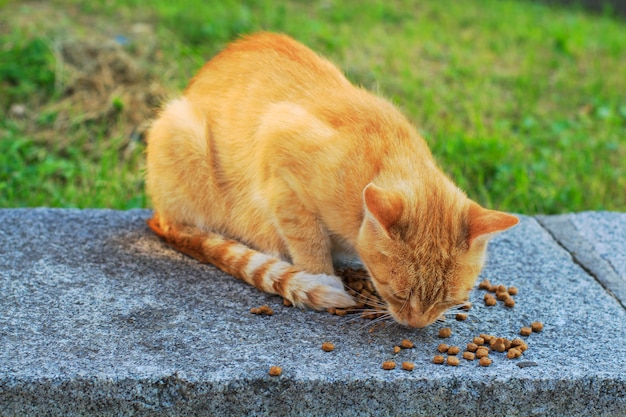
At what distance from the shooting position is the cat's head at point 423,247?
8.26ft

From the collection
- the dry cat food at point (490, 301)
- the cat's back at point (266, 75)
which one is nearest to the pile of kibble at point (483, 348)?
the dry cat food at point (490, 301)

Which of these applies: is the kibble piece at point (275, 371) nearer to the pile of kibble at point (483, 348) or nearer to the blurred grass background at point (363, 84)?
the pile of kibble at point (483, 348)

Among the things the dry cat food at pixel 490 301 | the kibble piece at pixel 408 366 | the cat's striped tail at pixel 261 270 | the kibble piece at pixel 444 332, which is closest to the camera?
the kibble piece at pixel 408 366

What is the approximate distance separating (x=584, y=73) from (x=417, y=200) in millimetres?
4506

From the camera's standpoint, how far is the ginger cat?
2.57 metres

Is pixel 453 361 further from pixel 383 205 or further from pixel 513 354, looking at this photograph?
pixel 383 205

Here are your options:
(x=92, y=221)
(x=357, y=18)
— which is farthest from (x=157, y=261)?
(x=357, y=18)

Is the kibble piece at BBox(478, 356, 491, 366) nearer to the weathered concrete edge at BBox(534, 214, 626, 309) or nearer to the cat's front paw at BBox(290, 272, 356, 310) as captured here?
the cat's front paw at BBox(290, 272, 356, 310)

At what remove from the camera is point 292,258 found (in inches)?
120

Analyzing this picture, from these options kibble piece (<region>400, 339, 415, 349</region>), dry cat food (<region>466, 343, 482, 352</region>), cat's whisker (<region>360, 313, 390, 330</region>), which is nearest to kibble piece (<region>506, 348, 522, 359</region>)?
dry cat food (<region>466, 343, 482, 352</region>)

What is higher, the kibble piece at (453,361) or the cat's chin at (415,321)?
the cat's chin at (415,321)

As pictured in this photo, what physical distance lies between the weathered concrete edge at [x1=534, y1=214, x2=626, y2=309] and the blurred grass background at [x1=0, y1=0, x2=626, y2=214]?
64 centimetres

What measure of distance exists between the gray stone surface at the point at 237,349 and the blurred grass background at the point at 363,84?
138 cm

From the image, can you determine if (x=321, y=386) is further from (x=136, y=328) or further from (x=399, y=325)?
(x=136, y=328)
